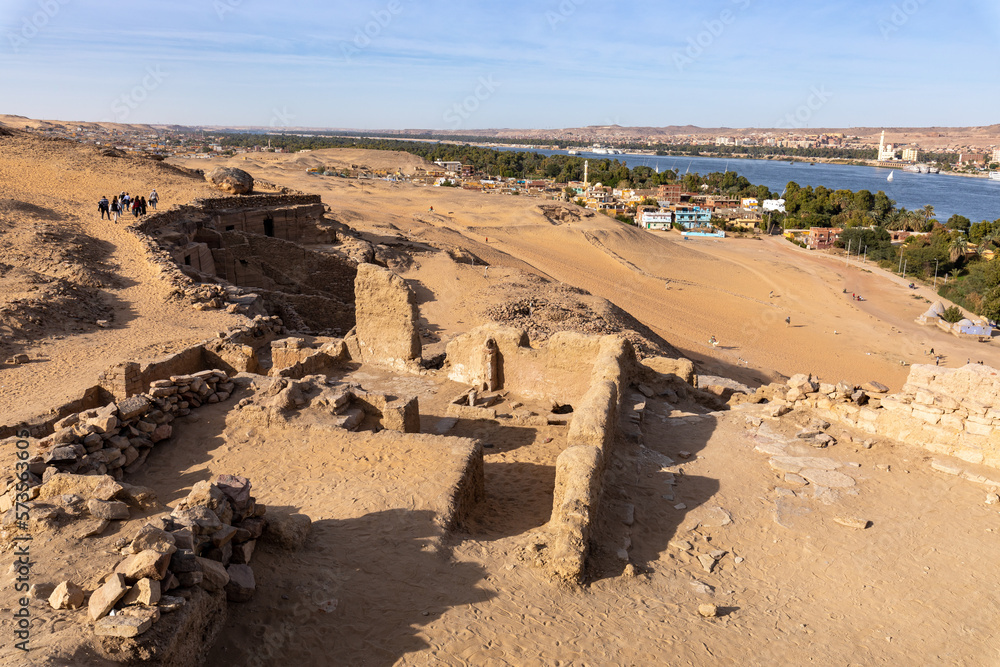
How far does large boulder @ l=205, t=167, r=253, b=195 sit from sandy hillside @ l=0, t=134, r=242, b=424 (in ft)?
18.1

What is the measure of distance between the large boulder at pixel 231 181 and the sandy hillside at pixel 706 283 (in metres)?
5.76

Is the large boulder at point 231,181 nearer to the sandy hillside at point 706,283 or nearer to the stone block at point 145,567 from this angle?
the sandy hillside at point 706,283

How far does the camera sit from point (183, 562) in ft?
14.7

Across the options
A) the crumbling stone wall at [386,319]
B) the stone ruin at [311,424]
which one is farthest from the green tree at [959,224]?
the crumbling stone wall at [386,319]

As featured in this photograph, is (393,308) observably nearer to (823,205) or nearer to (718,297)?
(718,297)

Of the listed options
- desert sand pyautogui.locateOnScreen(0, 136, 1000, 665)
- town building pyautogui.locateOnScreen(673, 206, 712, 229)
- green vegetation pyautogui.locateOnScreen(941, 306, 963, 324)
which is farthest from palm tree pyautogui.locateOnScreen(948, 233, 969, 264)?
desert sand pyautogui.locateOnScreen(0, 136, 1000, 665)

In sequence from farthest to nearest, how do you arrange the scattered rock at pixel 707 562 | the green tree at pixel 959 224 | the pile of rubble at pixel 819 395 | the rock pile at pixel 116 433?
the green tree at pixel 959 224
the pile of rubble at pixel 819 395
the rock pile at pixel 116 433
the scattered rock at pixel 707 562

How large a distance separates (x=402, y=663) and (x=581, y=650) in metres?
1.41

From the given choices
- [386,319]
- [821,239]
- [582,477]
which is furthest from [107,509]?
[821,239]

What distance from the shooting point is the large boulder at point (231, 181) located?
Result: 29969 millimetres

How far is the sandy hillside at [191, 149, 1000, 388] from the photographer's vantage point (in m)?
25.5

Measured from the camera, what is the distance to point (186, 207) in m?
24.4

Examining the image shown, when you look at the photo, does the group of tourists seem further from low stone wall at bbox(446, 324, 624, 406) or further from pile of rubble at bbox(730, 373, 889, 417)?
pile of rubble at bbox(730, 373, 889, 417)

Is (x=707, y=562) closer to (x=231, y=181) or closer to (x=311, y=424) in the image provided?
(x=311, y=424)
